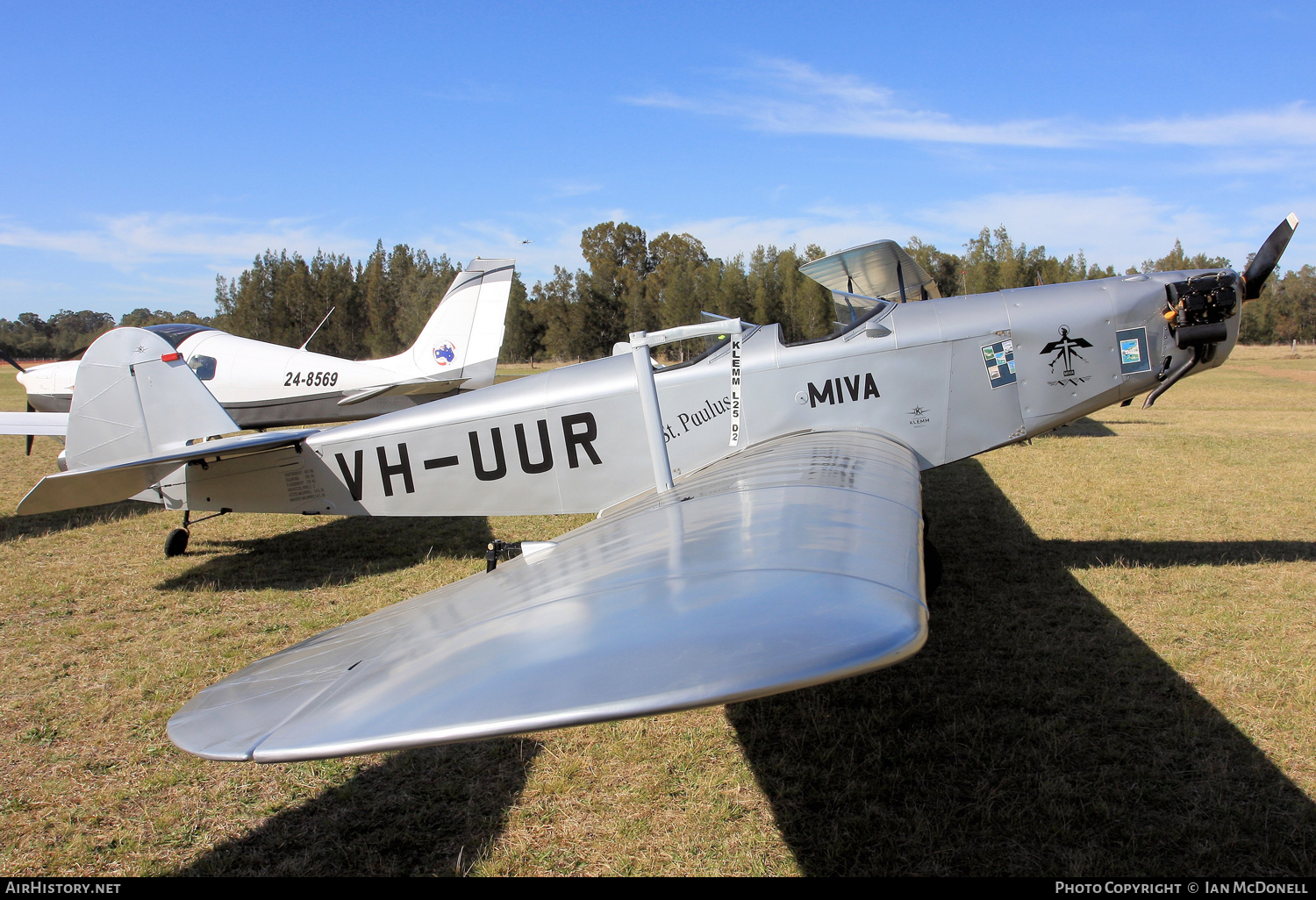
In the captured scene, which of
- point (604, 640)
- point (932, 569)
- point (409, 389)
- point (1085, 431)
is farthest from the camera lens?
point (1085, 431)

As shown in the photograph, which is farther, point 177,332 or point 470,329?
point 177,332

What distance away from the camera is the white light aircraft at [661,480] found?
143 cm

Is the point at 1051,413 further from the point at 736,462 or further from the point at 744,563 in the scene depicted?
the point at 744,563

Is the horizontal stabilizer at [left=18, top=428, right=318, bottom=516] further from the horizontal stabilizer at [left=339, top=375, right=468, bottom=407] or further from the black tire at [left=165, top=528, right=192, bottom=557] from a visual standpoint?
the horizontal stabilizer at [left=339, top=375, right=468, bottom=407]

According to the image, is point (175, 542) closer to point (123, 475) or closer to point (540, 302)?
point (123, 475)

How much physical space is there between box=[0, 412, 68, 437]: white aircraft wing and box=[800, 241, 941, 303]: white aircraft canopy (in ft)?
30.4

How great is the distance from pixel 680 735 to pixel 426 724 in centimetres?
259

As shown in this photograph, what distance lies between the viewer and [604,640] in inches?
63.1

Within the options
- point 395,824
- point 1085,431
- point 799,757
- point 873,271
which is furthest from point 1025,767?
point 1085,431

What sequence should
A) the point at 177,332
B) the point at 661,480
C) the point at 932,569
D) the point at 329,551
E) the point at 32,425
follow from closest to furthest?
the point at 661,480 → the point at 932,569 → the point at 329,551 → the point at 32,425 → the point at 177,332

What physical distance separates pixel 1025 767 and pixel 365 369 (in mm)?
10884

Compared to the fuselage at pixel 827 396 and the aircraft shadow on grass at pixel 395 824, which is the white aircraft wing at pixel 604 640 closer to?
the aircraft shadow on grass at pixel 395 824

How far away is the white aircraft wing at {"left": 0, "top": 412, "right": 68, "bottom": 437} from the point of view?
9.12m

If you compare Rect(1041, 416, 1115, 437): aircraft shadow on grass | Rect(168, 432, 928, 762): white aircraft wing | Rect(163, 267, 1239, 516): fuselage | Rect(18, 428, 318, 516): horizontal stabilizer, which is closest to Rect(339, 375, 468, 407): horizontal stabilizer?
Rect(18, 428, 318, 516): horizontal stabilizer
